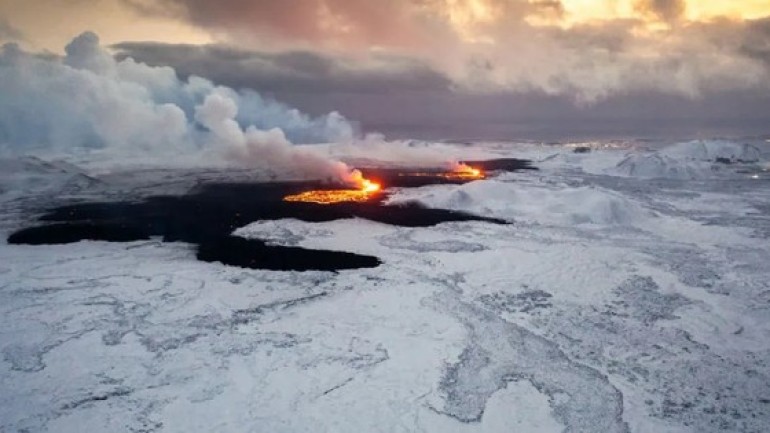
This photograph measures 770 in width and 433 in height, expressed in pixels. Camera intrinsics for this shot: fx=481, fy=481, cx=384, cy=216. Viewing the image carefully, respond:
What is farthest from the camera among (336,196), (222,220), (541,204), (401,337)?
(336,196)

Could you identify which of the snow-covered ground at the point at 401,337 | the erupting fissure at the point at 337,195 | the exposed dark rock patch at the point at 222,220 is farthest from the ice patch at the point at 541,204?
the snow-covered ground at the point at 401,337

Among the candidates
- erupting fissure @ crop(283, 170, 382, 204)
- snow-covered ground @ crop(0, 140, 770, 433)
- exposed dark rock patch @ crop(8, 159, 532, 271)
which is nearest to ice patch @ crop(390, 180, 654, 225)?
exposed dark rock patch @ crop(8, 159, 532, 271)

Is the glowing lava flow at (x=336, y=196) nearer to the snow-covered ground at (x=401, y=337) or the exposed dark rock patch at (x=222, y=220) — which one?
the exposed dark rock patch at (x=222, y=220)

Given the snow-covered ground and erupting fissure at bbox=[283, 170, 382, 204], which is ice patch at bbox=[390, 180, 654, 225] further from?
the snow-covered ground

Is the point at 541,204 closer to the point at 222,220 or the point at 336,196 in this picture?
the point at 336,196

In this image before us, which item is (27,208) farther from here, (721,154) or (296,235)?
(721,154)

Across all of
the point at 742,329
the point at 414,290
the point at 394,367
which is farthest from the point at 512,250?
the point at 394,367

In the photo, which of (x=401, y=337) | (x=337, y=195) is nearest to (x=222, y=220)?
(x=337, y=195)

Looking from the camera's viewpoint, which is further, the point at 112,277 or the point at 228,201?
the point at 228,201
